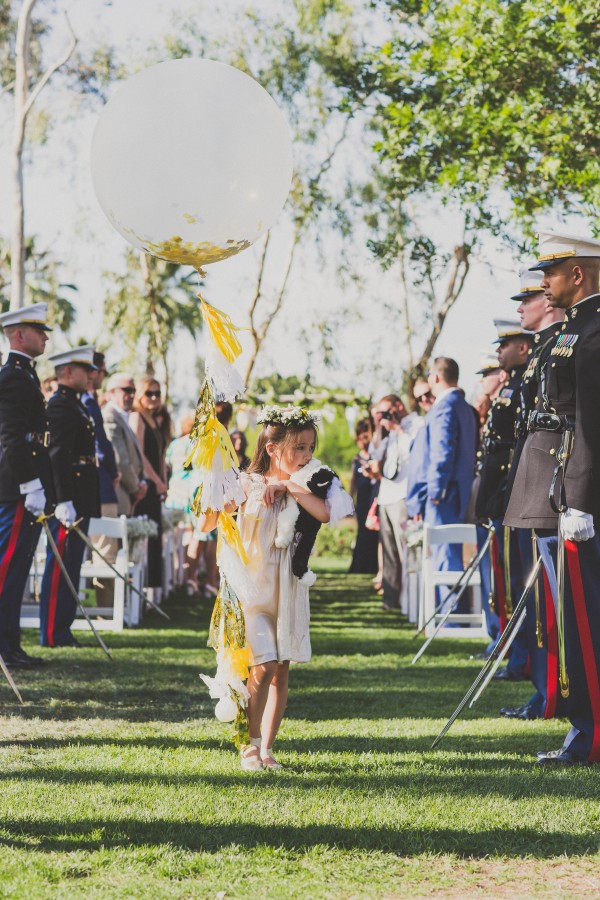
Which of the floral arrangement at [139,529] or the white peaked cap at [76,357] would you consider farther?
the floral arrangement at [139,529]

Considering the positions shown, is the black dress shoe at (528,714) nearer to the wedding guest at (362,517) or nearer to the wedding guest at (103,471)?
the wedding guest at (103,471)

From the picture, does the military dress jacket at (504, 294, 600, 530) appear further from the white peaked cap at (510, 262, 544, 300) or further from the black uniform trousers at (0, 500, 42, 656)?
the black uniform trousers at (0, 500, 42, 656)

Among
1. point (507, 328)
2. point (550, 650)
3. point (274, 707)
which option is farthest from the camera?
point (507, 328)

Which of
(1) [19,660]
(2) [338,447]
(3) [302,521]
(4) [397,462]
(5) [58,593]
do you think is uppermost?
(2) [338,447]

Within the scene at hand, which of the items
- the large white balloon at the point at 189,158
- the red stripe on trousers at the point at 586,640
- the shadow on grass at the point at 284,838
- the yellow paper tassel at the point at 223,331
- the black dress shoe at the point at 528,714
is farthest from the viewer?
the black dress shoe at the point at 528,714

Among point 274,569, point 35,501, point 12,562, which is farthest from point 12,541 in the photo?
point 274,569

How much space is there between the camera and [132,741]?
620 centimetres

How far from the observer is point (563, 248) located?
5977mm

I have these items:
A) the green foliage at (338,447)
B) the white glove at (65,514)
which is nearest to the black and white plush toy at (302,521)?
the white glove at (65,514)

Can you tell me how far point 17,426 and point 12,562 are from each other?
983 mm

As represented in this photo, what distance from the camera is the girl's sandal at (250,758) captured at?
5.55m

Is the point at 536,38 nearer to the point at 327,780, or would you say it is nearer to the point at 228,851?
the point at 327,780

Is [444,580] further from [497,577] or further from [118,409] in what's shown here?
[118,409]

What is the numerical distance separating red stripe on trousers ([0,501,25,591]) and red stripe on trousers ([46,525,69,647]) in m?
1.07
